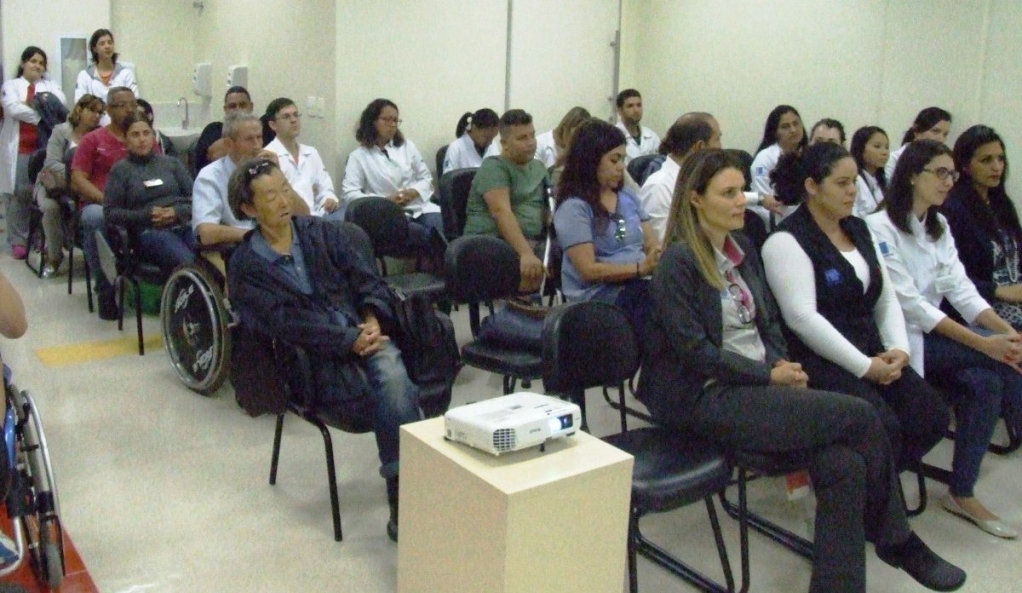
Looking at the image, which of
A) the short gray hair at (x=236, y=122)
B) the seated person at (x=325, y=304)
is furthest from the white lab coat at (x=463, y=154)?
the seated person at (x=325, y=304)

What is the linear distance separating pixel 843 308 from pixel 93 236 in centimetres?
396

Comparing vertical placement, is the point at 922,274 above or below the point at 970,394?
above

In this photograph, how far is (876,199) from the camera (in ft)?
15.3

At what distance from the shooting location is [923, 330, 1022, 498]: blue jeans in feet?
10.0

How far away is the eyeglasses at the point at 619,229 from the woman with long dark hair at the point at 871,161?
1.61 meters

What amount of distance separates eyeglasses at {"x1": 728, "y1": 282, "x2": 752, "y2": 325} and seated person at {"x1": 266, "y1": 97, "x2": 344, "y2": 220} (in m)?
2.82

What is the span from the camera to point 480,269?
3.67 meters

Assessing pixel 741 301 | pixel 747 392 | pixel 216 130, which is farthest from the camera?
pixel 216 130

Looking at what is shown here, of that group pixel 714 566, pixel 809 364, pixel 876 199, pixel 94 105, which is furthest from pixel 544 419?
pixel 94 105

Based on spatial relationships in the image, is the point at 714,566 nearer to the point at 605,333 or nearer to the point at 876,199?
the point at 605,333

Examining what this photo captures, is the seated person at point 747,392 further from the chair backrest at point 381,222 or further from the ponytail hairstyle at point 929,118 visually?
the ponytail hairstyle at point 929,118

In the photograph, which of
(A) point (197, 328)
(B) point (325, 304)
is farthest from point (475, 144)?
(B) point (325, 304)

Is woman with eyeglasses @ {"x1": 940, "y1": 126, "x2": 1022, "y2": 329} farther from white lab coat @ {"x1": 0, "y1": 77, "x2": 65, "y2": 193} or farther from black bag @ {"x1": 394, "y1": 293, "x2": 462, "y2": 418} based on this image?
white lab coat @ {"x1": 0, "y1": 77, "x2": 65, "y2": 193}

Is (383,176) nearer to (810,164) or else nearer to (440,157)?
(440,157)
